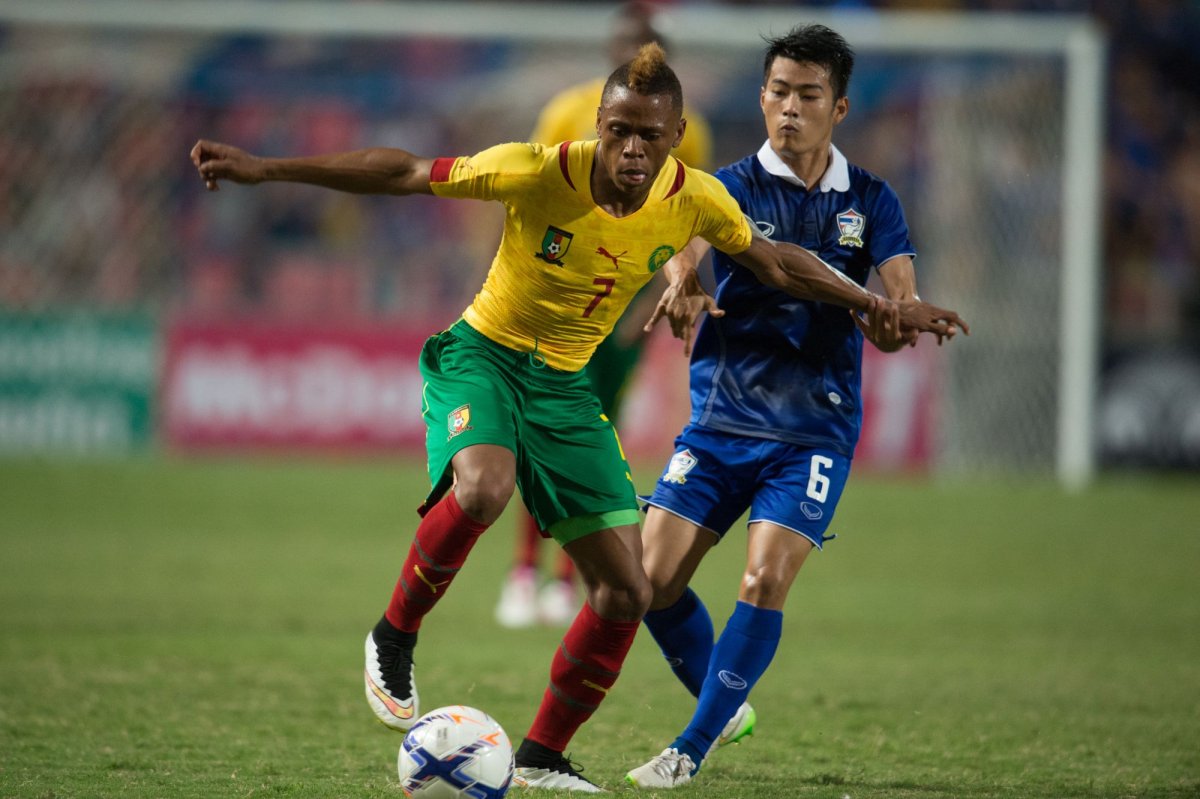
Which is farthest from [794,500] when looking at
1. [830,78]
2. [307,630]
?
[307,630]

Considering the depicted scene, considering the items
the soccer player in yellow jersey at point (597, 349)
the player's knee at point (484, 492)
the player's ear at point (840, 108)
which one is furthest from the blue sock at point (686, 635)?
the soccer player in yellow jersey at point (597, 349)

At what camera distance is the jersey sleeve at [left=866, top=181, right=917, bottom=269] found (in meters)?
5.18

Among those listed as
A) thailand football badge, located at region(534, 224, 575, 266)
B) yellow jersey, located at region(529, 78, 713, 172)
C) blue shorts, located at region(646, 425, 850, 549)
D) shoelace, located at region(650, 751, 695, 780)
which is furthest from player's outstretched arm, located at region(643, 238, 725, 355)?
yellow jersey, located at region(529, 78, 713, 172)

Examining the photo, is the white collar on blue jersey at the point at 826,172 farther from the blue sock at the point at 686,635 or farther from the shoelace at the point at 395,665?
the shoelace at the point at 395,665

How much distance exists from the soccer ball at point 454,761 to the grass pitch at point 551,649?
0.25 m

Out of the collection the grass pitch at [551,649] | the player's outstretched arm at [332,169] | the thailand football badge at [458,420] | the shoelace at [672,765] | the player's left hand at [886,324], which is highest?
the player's outstretched arm at [332,169]

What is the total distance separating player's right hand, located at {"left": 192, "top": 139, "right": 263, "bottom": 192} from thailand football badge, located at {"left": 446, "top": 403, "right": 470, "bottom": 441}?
2.82ft

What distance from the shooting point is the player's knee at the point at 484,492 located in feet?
14.8

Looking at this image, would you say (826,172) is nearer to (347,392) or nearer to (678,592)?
(678,592)

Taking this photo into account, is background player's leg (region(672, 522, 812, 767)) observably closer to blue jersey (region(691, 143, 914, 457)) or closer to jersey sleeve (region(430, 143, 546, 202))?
blue jersey (region(691, 143, 914, 457))

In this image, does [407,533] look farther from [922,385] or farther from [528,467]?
[528,467]

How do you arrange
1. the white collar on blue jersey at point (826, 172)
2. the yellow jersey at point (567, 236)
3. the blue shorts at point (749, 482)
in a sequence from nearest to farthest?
the yellow jersey at point (567, 236) < the blue shorts at point (749, 482) < the white collar on blue jersey at point (826, 172)

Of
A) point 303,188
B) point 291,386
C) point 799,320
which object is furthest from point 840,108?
point 303,188

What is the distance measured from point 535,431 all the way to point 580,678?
0.74 metres
